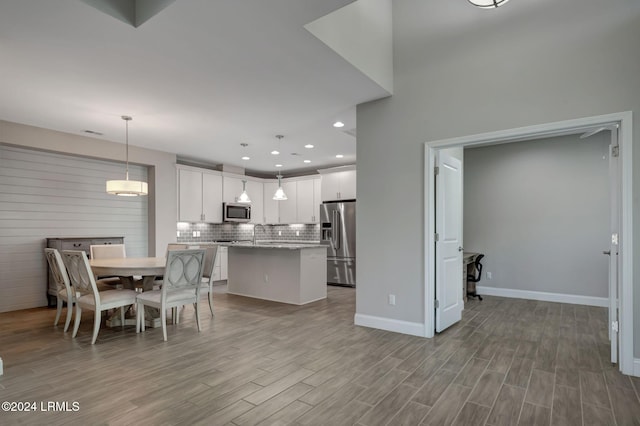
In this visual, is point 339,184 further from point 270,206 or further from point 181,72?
point 181,72

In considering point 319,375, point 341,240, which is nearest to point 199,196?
point 341,240

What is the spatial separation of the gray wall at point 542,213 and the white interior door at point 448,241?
1897 mm

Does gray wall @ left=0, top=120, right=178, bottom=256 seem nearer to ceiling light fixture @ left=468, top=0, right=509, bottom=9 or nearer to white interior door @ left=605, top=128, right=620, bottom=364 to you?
ceiling light fixture @ left=468, top=0, right=509, bottom=9

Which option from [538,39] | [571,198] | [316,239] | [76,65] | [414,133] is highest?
[538,39]

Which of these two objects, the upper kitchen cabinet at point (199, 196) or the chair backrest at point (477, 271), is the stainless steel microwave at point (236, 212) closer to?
the upper kitchen cabinet at point (199, 196)

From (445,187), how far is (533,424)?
2465 millimetres

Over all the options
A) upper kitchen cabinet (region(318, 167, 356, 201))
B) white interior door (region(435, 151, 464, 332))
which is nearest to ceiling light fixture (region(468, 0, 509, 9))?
white interior door (region(435, 151, 464, 332))

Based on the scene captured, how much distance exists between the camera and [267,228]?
30.0 ft

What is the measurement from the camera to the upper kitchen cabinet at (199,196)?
6850 mm

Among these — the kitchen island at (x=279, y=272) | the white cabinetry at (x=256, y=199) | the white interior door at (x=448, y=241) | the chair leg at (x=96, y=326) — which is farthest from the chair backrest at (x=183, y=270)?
the white cabinetry at (x=256, y=199)

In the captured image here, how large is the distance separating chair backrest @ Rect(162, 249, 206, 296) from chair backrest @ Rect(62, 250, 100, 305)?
27.3 inches

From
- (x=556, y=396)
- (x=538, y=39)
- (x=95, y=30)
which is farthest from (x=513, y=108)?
(x=95, y=30)

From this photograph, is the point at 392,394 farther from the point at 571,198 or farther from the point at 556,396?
the point at 571,198

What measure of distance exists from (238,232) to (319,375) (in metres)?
6.16
